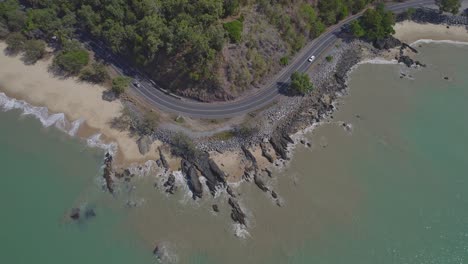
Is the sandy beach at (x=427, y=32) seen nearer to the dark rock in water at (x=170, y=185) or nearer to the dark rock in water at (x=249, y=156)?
the dark rock in water at (x=249, y=156)

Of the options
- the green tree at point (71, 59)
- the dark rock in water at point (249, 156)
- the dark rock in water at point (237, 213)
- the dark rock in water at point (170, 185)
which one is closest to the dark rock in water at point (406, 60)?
the dark rock in water at point (249, 156)

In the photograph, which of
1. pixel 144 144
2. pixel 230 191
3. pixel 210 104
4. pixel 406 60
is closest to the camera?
pixel 230 191

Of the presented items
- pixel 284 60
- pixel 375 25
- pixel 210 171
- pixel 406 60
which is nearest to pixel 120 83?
pixel 210 171

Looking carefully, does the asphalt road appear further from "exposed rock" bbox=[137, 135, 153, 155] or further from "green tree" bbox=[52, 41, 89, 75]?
"exposed rock" bbox=[137, 135, 153, 155]

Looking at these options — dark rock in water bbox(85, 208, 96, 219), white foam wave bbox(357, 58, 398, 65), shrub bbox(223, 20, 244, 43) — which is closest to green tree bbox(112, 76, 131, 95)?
shrub bbox(223, 20, 244, 43)

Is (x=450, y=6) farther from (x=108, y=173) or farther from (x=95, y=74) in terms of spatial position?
(x=108, y=173)

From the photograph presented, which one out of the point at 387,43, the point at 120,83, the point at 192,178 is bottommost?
the point at 192,178
